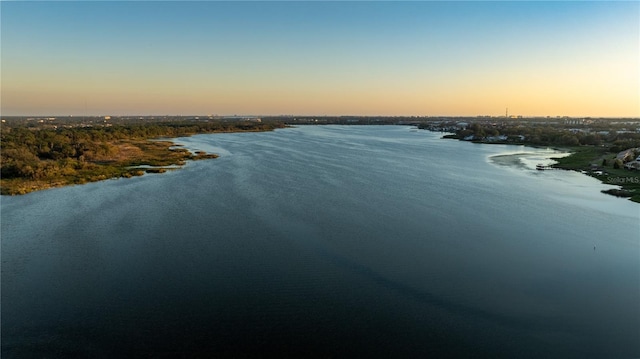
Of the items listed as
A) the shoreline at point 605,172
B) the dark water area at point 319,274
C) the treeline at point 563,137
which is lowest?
the dark water area at point 319,274

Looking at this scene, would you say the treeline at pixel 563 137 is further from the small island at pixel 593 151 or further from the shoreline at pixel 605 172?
the shoreline at pixel 605 172

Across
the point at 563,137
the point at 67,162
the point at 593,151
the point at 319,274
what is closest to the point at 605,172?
the point at 593,151

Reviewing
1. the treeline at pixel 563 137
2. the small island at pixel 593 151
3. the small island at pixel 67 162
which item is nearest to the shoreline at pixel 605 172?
the small island at pixel 593 151

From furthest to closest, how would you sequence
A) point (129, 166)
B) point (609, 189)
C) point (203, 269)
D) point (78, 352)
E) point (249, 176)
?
1. point (129, 166)
2. point (249, 176)
3. point (609, 189)
4. point (203, 269)
5. point (78, 352)

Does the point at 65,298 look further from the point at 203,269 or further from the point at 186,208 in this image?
the point at 186,208

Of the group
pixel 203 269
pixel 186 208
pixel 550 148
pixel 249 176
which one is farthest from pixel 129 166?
pixel 550 148

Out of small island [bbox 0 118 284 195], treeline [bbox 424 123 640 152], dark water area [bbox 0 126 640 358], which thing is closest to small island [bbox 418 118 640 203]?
treeline [bbox 424 123 640 152]

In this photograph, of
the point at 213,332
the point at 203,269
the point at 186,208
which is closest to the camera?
the point at 213,332

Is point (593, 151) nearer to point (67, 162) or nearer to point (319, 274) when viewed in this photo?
point (319, 274)
